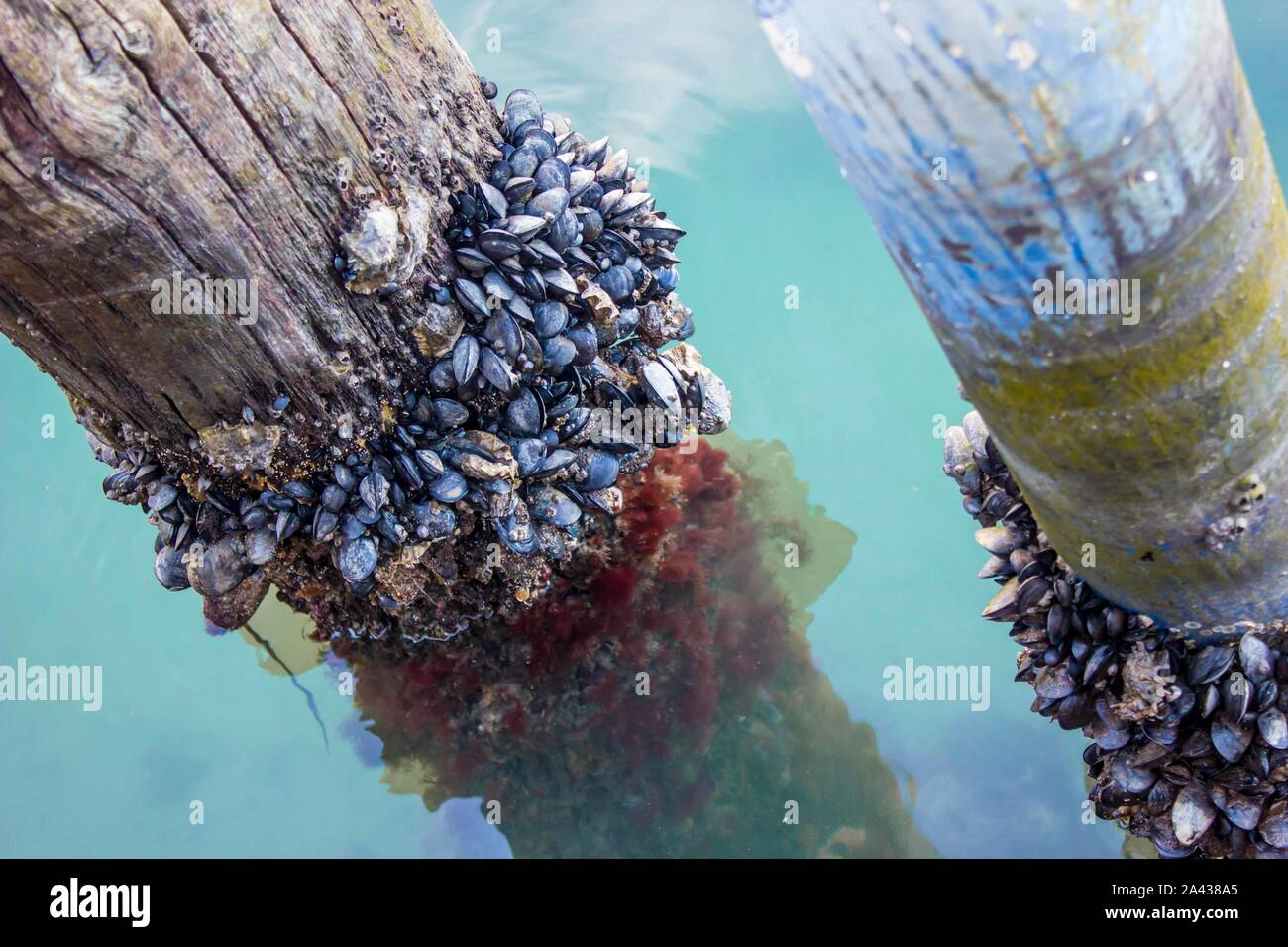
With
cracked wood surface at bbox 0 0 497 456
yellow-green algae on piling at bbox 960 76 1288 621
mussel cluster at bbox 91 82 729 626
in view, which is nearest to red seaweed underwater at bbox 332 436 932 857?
mussel cluster at bbox 91 82 729 626

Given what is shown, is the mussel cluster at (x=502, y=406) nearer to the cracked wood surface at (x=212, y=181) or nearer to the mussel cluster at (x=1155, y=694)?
Answer: the cracked wood surface at (x=212, y=181)

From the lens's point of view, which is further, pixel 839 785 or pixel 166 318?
pixel 839 785

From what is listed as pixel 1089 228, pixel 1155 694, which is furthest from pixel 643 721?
pixel 1089 228

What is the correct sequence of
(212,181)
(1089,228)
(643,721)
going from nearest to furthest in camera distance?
(1089,228)
(212,181)
(643,721)

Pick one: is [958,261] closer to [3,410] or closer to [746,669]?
[746,669]

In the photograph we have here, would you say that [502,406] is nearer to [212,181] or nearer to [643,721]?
[212,181]
